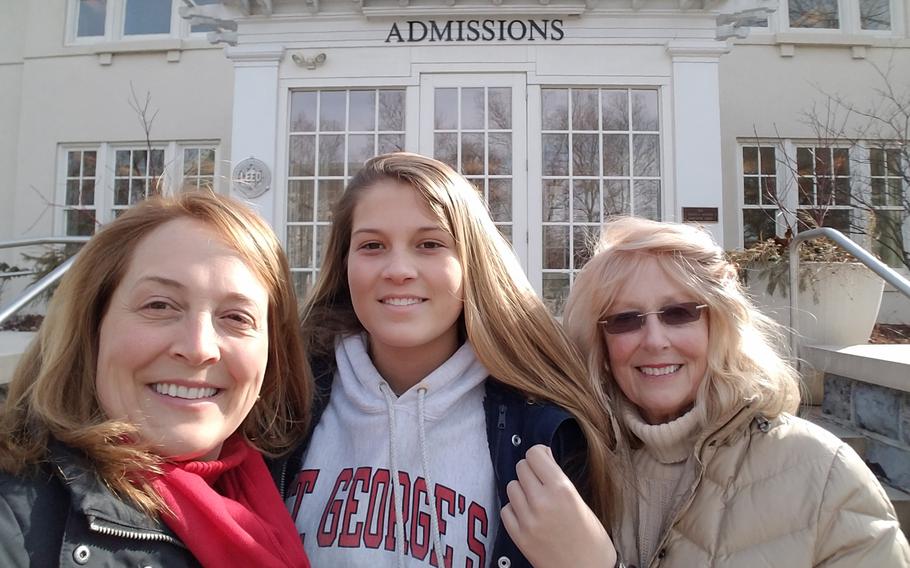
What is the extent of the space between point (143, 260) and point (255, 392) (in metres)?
0.35

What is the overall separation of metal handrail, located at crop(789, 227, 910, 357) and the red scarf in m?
2.54

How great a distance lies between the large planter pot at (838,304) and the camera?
4.42 meters

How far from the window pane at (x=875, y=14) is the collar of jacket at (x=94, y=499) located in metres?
11.0

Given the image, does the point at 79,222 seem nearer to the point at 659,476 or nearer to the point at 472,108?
the point at 472,108

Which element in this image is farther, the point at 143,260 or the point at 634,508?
the point at 634,508

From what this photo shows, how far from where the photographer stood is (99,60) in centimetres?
895

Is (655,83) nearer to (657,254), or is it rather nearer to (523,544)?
(657,254)

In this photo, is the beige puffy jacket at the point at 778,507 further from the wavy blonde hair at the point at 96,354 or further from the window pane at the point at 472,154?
the window pane at the point at 472,154

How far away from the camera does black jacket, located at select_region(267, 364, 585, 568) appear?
1.34 metres

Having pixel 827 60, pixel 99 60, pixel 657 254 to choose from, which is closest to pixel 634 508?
pixel 657 254

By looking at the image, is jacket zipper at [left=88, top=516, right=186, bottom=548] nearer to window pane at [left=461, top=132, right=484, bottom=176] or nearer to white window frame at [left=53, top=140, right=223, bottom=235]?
window pane at [left=461, top=132, right=484, bottom=176]

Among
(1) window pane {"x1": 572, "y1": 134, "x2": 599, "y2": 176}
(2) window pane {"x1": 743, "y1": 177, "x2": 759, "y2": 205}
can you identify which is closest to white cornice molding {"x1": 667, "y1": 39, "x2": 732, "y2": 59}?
(1) window pane {"x1": 572, "y1": 134, "x2": 599, "y2": 176}

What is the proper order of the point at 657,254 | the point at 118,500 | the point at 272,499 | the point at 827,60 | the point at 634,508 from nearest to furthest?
the point at 118,500 < the point at 272,499 < the point at 634,508 < the point at 657,254 < the point at 827,60

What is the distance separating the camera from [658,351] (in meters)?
1.51
